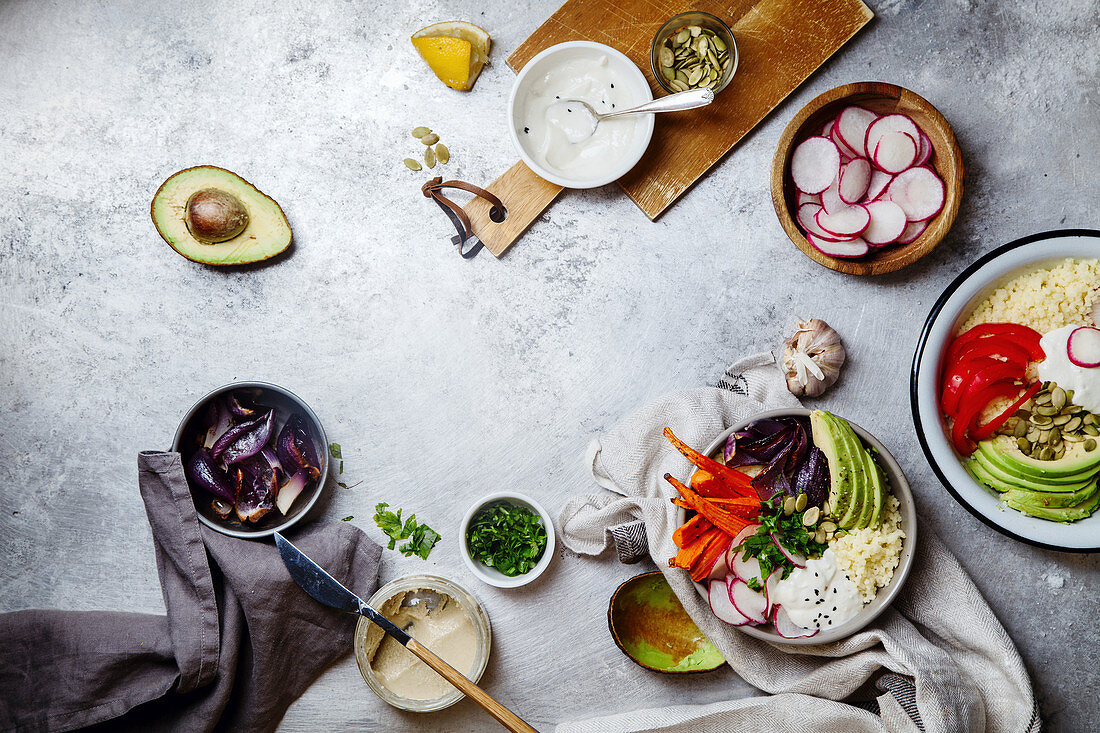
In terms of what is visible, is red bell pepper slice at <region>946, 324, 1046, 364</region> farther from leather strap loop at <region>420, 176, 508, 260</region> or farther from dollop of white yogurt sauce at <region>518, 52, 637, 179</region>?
leather strap loop at <region>420, 176, 508, 260</region>

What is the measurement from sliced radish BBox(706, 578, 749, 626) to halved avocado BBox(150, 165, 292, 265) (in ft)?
4.30

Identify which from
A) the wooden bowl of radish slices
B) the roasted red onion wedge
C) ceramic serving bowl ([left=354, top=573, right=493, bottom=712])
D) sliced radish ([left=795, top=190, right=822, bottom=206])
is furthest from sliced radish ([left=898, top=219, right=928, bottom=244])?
the roasted red onion wedge

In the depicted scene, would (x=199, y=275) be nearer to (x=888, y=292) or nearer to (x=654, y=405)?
(x=654, y=405)

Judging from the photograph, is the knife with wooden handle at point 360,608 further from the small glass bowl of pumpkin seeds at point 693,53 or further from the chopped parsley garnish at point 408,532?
the small glass bowl of pumpkin seeds at point 693,53

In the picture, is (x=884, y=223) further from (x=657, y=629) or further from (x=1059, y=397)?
(x=657, y=629)

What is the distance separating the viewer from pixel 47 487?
175 centimetres

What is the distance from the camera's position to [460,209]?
1.70m

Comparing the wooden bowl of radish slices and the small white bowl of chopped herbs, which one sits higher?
the wooden bowl of radish slices

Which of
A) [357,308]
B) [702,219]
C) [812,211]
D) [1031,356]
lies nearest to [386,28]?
[357,308]

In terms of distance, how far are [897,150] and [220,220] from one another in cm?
160

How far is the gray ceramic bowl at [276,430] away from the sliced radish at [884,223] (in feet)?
4.52

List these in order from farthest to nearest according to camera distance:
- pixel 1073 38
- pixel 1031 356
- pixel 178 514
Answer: pixel 1073 38, pixel 178 514, pixel 1031 356

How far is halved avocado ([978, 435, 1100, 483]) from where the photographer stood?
4.63 ft

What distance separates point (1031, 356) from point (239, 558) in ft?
5.99
